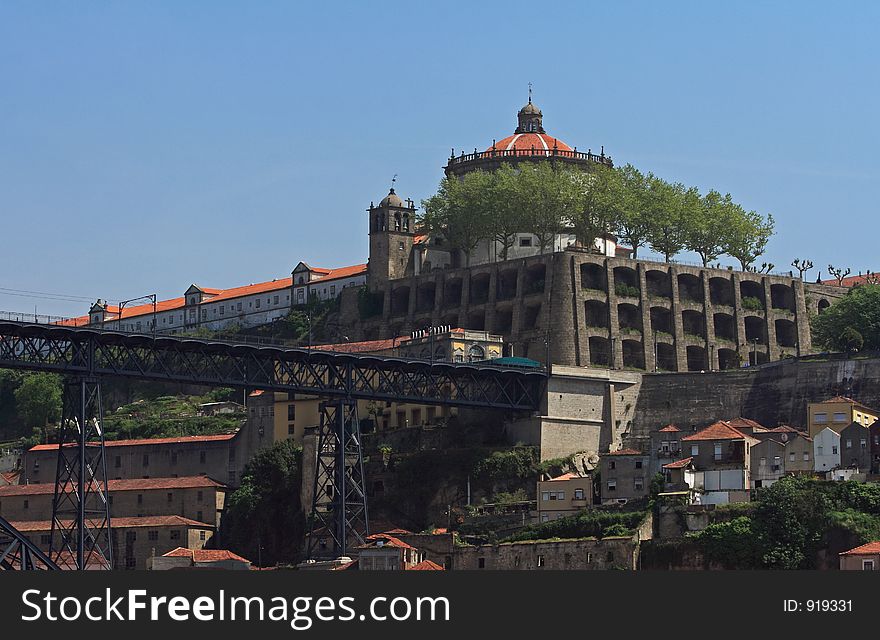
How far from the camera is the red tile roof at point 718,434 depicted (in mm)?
126562

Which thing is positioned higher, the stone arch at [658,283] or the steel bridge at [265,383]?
the stone arch at [658,283]

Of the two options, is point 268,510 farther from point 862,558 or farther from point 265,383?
point 862,558

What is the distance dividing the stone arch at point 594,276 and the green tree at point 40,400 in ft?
136

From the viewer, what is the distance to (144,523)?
13888 cm

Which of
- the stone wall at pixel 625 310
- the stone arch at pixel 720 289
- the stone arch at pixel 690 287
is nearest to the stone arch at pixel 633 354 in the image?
the stone wall at pixel 625 310

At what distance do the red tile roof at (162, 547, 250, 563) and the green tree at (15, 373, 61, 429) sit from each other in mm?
39958

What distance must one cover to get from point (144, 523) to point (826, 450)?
41.6 m

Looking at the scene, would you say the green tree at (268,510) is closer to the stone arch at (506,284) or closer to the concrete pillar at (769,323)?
the stone arch at (506,284)

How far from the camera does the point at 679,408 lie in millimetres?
142875

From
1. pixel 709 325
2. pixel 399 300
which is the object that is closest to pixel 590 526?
pixel 709 325

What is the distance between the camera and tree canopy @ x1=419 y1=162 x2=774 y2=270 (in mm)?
160250

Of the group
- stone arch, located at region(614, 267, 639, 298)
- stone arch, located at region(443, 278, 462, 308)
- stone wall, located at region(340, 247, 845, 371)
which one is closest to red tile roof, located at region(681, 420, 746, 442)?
stone wall, located at region(340, 247, 845, 371)

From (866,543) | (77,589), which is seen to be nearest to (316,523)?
(866,543)

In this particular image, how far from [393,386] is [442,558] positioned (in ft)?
46.5
